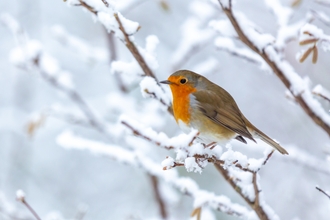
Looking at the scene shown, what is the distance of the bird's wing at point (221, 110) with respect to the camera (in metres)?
2.37

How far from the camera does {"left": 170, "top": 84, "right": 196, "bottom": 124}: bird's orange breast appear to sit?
2.47m

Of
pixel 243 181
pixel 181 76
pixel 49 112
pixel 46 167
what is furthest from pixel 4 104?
pixel 243 181

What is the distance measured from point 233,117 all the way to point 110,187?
539cm

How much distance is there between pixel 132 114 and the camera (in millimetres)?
4219

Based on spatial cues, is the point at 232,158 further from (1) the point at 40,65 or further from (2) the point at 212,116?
(1) the point at 40,65

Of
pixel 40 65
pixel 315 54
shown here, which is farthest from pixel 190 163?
pixel 40 65

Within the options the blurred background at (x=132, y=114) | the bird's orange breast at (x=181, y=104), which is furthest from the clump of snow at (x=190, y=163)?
the blurred background at (x=132, y=114)

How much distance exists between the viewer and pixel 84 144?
3.14 m

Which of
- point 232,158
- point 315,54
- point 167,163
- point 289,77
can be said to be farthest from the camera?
point 289,77

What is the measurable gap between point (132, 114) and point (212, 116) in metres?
1.84

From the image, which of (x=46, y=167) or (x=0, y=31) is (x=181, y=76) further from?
(x=0, y=31)

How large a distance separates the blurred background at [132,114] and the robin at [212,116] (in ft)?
5.22

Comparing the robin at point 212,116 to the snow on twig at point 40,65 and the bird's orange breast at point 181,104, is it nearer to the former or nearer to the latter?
the bird's orange breast at point 181,104

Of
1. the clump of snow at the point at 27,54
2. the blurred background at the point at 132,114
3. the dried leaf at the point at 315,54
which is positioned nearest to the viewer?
the dried leaf at the point at 315,54
